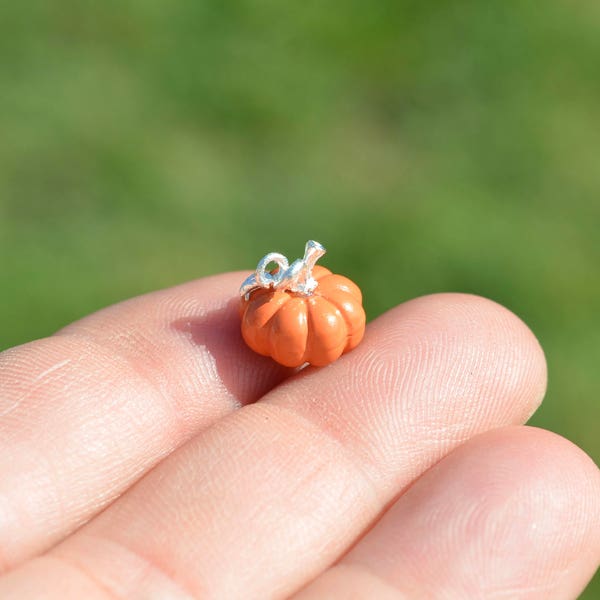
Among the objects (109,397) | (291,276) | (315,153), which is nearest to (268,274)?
(291,276)

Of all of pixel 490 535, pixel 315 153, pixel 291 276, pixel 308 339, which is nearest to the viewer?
pixel 490 535

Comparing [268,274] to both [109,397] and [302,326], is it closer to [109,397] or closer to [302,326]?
[302,326]

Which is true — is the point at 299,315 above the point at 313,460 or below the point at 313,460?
above

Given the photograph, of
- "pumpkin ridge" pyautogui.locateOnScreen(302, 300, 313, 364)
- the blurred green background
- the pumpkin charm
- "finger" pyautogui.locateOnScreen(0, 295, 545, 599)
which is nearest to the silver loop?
the pumpkin charm

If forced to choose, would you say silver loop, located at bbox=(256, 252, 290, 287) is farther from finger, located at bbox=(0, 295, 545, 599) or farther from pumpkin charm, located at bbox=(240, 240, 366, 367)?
finger, located at bbox=(0, 295, 545, 599)

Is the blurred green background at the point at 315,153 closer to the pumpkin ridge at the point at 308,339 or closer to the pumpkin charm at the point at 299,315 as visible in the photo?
the pumpkin charm at the point at 299,315

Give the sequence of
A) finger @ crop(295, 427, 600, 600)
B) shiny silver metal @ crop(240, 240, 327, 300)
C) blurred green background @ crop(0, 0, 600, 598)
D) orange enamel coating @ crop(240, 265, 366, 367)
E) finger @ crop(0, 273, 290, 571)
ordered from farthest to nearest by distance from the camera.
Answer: blurred green background @ crop(0, 0, 600, 598)
shiny silver metal @ crop(240, 240, 327, 300)
orange enamel coating @ crop(240, 265, 366, 367)
finger @ crop(0, 273, 290, 571)
finger @ crop(295, 427, 600, 600)

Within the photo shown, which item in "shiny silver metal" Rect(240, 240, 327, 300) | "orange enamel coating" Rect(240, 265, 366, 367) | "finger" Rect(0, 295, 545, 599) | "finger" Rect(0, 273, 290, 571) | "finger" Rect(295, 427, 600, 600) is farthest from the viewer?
"shiny silver metal" Rect(240, 240, 327, 300)

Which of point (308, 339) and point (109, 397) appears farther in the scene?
point (308, 339)

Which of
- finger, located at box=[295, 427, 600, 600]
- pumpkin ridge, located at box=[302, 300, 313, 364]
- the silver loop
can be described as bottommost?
finger, located at box=[295, 427, 600, 600]
